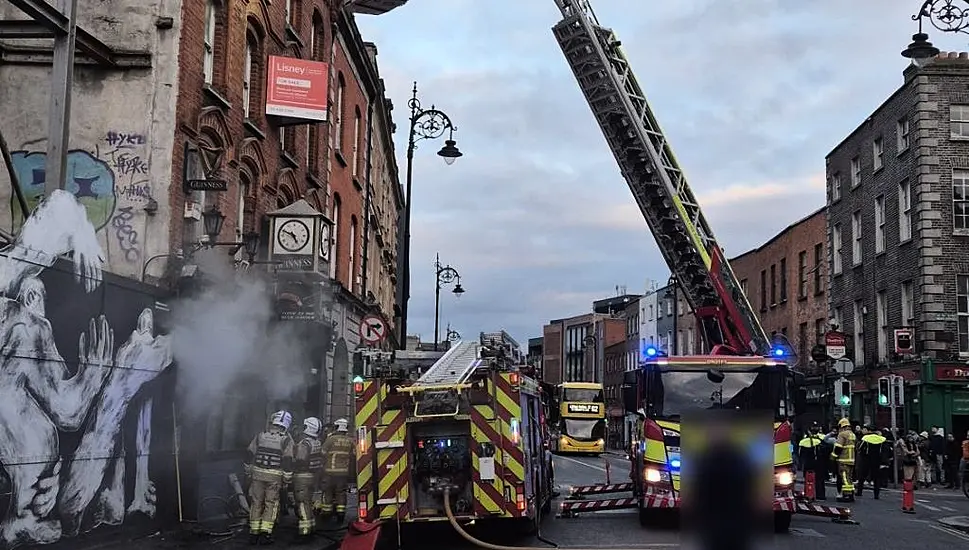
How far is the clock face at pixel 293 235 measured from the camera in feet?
62.1

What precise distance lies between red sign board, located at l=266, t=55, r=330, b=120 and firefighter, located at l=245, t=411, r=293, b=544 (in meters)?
8.67

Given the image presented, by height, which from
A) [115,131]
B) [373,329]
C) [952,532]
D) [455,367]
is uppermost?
[115,131]

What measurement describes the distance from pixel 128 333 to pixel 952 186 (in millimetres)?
25241

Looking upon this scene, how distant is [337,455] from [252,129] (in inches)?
299

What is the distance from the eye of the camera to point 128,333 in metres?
11.6

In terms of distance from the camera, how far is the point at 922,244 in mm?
29109

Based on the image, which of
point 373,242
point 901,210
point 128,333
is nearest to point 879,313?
point 901,210

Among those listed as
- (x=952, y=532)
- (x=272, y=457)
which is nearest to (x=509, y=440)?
(x=272, y=457)

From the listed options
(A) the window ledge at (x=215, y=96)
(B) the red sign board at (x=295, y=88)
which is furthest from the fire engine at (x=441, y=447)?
(B) the red sign board at (x=295, y=88)

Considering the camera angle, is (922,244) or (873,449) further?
(922,244)

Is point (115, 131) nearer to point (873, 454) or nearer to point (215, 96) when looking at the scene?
point (215, 96)

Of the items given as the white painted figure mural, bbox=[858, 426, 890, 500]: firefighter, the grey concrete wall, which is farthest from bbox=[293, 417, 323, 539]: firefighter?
bbox=[858, 426, 890, 500]: firefighter

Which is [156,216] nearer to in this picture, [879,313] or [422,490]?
[422,490]

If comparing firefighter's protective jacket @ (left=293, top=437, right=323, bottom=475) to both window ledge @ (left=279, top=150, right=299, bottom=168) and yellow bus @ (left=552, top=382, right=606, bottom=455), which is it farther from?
yellow bus @ (left=552, top=382, right=606, bottom=455)
